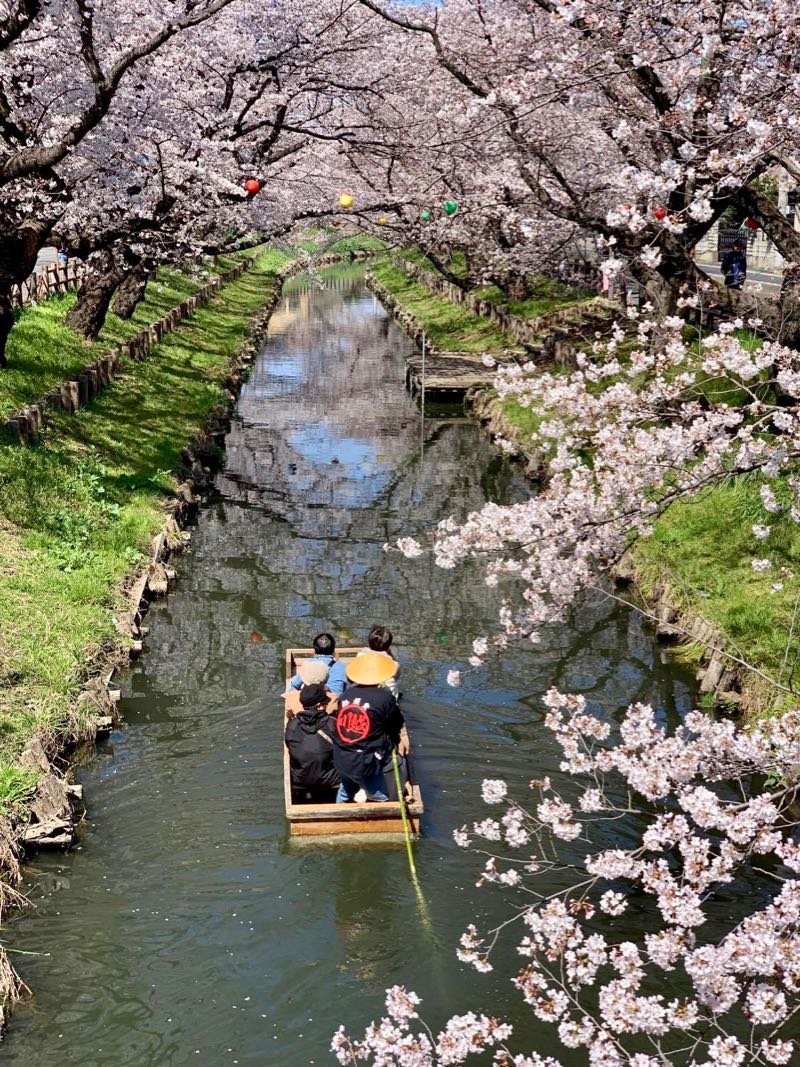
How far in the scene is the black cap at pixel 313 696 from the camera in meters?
10.1

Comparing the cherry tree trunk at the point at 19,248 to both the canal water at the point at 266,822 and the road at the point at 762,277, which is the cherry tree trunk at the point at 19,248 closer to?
the canal water at the point at 266,822

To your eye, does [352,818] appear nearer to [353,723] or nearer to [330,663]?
[353,723]

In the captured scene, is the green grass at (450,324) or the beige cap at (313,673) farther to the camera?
the green grass at (450,324)

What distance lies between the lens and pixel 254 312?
46656mm

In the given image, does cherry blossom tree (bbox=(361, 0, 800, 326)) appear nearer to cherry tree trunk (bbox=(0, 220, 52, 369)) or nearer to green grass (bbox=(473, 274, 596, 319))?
cherry tree trunk (bbox=(0, 220, 52, 369))

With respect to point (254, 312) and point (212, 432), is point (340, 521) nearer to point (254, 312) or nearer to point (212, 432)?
point (212, 432)

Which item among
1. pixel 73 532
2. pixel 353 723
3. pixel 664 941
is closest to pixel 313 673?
pixel 353 723

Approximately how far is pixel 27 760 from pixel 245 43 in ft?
48.8

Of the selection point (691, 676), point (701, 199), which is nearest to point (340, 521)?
point (691, 676)

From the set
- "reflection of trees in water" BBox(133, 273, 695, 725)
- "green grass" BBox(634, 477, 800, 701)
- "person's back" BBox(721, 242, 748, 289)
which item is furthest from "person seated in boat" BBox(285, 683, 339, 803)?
"person's back" BBox(721, 242, 748, 289)

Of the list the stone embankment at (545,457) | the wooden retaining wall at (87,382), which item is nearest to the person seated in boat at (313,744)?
the stone embankment at (545,457)

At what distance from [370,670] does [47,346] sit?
16.1 metres

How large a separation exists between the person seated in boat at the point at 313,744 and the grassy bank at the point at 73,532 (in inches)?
91.7

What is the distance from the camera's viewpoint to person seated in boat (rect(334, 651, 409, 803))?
32.0 ft
